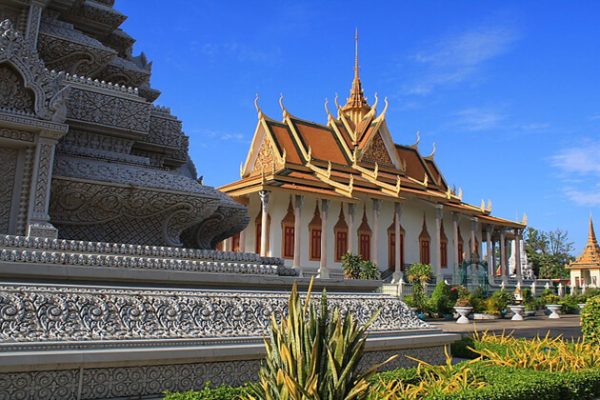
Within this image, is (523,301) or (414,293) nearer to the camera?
(414,293)

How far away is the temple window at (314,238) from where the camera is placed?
25594 mm

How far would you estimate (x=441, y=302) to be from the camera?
18938mm

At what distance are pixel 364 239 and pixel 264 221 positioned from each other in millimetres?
5897

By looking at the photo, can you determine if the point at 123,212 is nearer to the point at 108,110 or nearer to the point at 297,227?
the point at 108,110

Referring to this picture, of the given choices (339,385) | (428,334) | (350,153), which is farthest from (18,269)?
(350,153)

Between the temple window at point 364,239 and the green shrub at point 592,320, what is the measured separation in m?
20.1

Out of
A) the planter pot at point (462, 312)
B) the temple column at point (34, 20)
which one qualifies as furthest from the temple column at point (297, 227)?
the temple column at point (34, 20)

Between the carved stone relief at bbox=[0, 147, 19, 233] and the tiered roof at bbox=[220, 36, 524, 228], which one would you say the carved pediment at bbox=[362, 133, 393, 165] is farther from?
the carved stone relief at bbox=[0, 147, 19, 233]

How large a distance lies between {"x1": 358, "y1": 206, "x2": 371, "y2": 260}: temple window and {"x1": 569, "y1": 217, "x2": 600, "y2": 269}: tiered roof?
65.3ft

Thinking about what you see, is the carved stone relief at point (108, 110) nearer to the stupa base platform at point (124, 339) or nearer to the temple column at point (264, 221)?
the stupa base platform at point (124, 339)

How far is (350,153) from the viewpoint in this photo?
29438mm

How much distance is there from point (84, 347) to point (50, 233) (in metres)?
1.31

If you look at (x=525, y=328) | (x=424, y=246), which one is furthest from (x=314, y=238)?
(x=525, y=328)

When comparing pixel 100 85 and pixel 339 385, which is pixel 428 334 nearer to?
pixel 339 385
